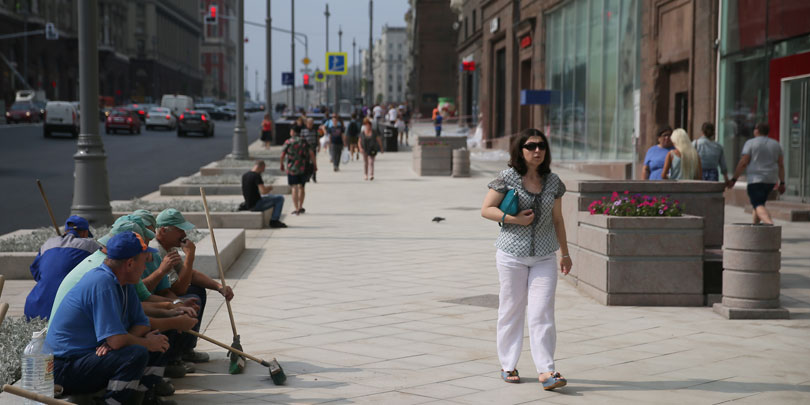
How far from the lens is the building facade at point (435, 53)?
284 ft

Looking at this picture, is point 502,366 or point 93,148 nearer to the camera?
point 502,366

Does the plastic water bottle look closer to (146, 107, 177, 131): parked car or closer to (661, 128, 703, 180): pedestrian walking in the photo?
(661, 128, 703, 180): pedestrian walking

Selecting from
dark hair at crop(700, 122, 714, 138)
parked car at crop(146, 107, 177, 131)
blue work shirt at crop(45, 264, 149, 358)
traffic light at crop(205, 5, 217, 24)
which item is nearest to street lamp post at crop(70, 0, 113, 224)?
blue work shirt at crop(45, 264, 149, 358)

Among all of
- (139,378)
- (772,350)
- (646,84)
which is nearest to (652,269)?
(772,350)

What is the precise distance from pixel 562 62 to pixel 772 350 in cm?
2702

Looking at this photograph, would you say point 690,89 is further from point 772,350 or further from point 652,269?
point 772,350

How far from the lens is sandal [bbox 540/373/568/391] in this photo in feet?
20.7

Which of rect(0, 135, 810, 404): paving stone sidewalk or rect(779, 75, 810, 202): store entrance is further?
rect(779, 75, 810, 202): store entrance

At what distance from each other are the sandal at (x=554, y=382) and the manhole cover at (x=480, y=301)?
309 cm

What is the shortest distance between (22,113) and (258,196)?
53490 millimetres

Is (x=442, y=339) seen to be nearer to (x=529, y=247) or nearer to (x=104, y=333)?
(x=529, y=247)

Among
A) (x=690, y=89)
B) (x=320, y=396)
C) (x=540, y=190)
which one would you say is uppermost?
(x=690, y=89)

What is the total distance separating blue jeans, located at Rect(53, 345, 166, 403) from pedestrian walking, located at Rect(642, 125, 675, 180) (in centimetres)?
855

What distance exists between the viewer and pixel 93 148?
12250mm
